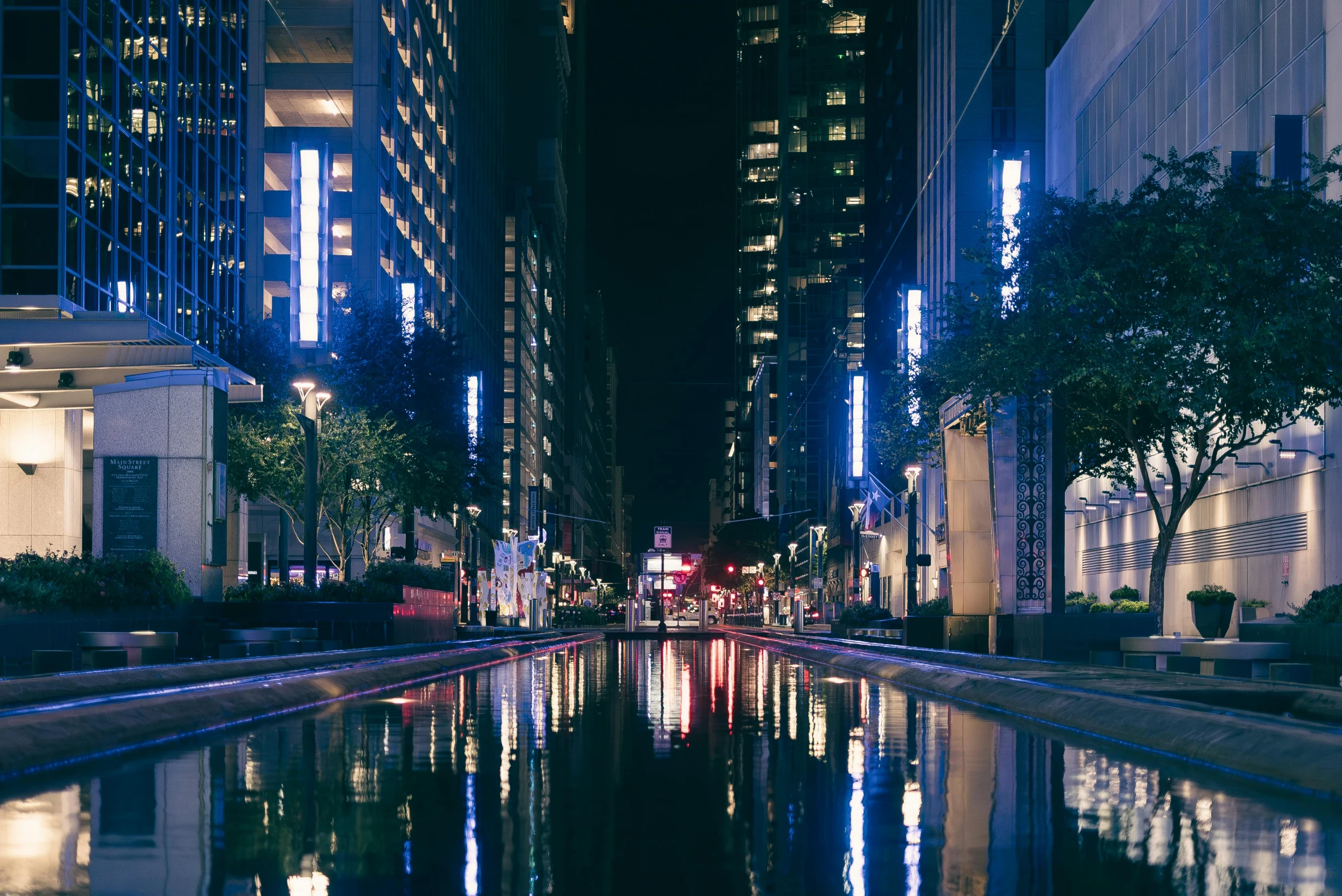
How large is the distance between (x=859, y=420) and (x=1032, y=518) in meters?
75.7

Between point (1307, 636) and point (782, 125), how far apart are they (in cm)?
17781

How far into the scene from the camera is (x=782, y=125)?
648 ft

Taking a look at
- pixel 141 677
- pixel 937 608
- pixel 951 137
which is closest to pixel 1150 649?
pixel 141 677

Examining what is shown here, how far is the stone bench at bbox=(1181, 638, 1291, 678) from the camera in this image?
82.3 ft

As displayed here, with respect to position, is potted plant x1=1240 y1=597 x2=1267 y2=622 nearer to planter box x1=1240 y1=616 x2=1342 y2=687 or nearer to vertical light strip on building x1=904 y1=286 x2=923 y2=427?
planter box x1=1240 y1=616 x2=1342 y2=687

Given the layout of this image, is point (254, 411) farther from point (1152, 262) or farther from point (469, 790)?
point (469, 790)

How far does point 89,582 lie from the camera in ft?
86.8

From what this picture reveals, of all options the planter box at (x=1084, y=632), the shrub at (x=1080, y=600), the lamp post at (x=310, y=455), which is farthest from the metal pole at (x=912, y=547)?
the planter box at (x=1084, y=632)

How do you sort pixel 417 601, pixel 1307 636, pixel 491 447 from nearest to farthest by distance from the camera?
pixel 1307 636
pixel 417 601
pixel 491 447

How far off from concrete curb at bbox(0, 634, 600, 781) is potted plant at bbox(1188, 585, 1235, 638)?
18084mm

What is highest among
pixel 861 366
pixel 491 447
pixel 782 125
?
pixel 782 125

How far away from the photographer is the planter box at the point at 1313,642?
24.3 meters

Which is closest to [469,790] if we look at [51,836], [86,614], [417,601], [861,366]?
[51,836]

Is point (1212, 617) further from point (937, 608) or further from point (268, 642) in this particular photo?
point (268, 642)
